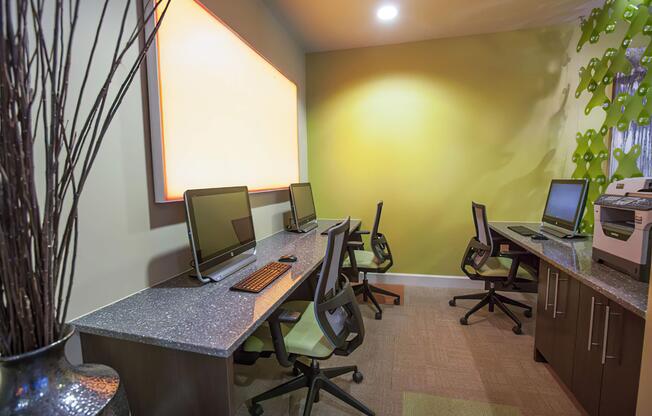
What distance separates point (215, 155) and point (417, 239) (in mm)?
2614

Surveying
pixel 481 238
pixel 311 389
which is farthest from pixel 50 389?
pixel 481 238

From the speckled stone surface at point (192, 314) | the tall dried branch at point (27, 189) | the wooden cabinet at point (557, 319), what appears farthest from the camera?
the wooden cabinet at point (557, 319)

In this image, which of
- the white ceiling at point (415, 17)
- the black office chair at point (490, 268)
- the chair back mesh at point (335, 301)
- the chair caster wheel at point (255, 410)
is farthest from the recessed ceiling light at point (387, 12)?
the chair caster wheel at point (255, 410)

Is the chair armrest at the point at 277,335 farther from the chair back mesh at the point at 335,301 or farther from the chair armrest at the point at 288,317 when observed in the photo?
the chair back mesh at the point at 335,301

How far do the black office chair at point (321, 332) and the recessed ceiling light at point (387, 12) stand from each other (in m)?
2.29

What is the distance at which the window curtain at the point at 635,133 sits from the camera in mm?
2615

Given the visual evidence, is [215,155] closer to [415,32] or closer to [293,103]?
[293,103]

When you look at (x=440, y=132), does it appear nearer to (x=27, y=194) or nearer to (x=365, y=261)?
(x=365, y=261)

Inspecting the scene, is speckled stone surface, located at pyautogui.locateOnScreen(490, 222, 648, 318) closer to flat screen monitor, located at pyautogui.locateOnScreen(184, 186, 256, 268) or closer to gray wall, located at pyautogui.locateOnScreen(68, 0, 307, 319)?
flat screen monitor, located at pyautogui.locateOnScreen(184, 186, 256, 268)

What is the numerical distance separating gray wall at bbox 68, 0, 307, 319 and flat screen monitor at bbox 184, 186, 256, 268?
211 mm

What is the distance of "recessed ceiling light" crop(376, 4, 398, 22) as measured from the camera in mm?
2693

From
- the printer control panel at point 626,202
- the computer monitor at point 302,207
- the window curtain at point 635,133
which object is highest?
the window curtain at point 635,133

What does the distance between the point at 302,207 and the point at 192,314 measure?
72.6 inches

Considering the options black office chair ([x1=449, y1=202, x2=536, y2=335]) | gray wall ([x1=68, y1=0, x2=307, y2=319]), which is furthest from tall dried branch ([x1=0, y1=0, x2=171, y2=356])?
black office chair ([x1=449, y1=202, x2=536, y2=335])
